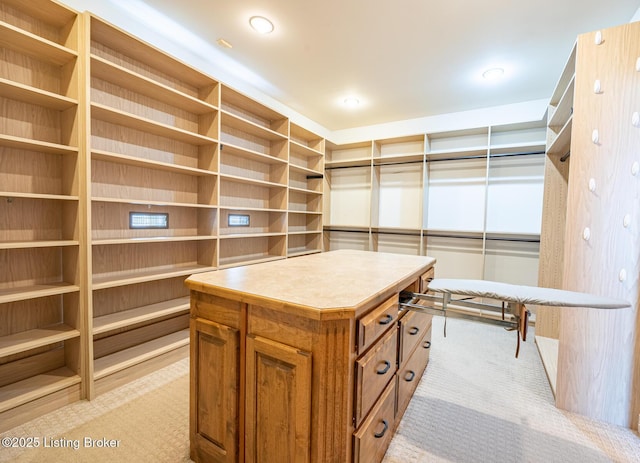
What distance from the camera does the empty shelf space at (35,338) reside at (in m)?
1.47

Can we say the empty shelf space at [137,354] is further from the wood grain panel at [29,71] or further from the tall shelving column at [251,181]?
the wood grain panel at [29,71]

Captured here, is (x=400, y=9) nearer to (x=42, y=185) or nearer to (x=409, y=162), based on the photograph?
(x=409, y=162)

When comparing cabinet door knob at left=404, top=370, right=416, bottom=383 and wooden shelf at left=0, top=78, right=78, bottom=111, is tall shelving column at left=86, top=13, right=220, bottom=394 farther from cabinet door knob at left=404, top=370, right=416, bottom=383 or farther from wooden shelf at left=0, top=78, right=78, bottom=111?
cabinet door knob at left=404, top=370, right=416, bottom=383

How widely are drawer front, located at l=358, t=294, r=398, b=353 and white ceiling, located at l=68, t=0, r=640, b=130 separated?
6.68ft

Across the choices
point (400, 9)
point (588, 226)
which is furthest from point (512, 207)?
point (400, 9)

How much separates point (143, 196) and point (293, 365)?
6.80 ft

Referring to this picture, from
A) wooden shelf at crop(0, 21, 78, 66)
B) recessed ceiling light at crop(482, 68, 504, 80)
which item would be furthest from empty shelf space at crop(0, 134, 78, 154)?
recessed ceiling light at crop(482, 68, 504, 80)

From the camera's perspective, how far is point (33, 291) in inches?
61.1

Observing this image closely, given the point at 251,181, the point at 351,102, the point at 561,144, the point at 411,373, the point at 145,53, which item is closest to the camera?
the point at 411,373

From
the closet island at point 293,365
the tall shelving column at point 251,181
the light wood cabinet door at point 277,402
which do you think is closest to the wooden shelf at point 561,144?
the closet island at point 293,365

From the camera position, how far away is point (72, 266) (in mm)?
1730

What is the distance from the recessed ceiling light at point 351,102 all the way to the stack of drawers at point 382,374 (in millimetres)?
2802

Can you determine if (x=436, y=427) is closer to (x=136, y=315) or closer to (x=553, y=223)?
(x=136, y=315)

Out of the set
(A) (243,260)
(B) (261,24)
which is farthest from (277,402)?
(B) (261,24)
